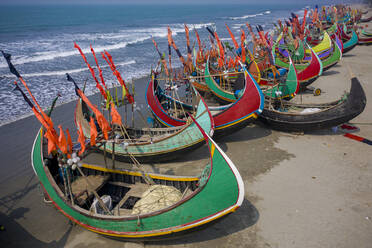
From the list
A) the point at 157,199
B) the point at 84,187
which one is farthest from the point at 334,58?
the point at 84,187

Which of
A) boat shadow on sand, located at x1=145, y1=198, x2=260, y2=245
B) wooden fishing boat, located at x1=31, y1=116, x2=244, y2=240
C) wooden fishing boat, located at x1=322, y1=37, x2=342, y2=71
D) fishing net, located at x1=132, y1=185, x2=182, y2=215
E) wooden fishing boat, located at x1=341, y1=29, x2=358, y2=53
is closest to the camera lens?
wooden fishing boat, located at x1=31, y1=116, x2=244, y2=240

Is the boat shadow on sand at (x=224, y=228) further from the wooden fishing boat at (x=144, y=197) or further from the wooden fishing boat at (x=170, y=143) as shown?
the wooden fishing boat at (x=170, y=143)

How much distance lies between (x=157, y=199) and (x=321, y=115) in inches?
309

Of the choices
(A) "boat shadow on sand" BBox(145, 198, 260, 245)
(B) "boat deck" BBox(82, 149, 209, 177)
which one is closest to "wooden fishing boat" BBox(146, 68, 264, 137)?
(B) "boat deck" BBox(82, 149, 209, 177)

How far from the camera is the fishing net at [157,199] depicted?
641 cm

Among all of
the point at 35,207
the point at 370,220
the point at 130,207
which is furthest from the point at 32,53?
the point at 370,220

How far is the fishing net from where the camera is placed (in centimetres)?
641

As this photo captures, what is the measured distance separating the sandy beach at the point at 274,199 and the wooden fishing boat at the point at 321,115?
53 centimetres

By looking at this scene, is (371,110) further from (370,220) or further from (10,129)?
(10,129)

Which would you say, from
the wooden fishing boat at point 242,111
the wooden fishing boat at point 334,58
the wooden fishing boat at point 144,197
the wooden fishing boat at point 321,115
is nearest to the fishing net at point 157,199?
the wooden fishing boat at point 144,197

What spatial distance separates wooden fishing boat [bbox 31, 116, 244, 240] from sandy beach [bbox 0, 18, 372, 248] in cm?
85

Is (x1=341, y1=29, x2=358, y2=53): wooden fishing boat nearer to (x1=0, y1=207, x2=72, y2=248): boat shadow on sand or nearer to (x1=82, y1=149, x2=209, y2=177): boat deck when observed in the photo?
(x1=82, y1=149, x2=209, y2=177): boat deck

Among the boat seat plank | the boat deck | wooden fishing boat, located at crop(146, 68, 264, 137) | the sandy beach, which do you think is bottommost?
the boat deck

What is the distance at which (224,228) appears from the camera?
273 inches
